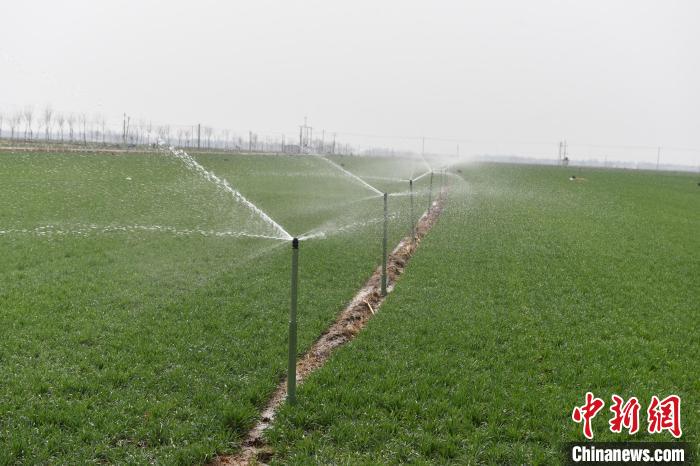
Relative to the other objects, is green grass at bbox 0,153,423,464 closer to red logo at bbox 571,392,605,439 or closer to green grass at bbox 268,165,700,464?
green grass at bbox 268,165,700,464

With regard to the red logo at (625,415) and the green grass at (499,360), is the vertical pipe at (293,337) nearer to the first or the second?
the green grass at (499,360)

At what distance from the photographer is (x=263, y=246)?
54.7 ft

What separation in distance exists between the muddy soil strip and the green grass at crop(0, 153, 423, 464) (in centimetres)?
14

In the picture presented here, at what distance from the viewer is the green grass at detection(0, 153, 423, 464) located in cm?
561

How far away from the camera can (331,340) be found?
28.6ft

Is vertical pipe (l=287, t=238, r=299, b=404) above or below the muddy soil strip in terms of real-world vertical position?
above

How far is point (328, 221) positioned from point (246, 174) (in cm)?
2720

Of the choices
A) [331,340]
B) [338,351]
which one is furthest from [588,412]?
[331,340]

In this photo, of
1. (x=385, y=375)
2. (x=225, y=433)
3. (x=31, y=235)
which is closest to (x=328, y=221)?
(x=31, y=235)

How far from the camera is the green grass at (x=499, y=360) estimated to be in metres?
5.69

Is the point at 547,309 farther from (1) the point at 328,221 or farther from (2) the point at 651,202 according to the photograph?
(2) the point at 651,202

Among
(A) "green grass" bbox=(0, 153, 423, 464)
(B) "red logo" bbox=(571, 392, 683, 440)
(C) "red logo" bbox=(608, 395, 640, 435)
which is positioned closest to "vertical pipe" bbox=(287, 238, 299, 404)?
(A) "green grass" bbox=(0, 153, 423, 464)

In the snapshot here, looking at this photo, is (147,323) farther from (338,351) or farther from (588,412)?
(588,412)

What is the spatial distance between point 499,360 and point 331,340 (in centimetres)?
270
